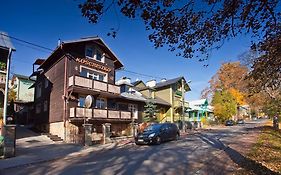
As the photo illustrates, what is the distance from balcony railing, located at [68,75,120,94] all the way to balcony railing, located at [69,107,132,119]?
2.20m

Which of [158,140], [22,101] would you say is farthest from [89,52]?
[22,101]

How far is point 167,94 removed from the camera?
43.8 meters

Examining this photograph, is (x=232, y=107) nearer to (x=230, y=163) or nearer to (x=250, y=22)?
(x=230, y=163)

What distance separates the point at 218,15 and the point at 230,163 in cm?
700

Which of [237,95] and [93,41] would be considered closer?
[93,41]

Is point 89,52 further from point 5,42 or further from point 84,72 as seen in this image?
point 5,42

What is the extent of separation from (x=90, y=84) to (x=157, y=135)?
28.2 ft

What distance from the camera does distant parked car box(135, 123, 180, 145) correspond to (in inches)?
754

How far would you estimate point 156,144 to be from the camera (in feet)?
63.3

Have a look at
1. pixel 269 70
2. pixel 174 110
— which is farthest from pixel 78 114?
pixel 174 110

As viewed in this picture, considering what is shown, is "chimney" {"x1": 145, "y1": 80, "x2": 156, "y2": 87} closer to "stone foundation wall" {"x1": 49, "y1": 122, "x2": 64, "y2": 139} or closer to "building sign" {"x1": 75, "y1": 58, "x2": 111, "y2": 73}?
"building sign" {"x1": 75, "y1": 58, "x2": 111, "y2": 73}

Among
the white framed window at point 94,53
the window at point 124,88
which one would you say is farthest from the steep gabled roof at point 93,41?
the window at point 124,88

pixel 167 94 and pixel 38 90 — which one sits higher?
pixel 167 94

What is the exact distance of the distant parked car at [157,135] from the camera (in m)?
19.1
